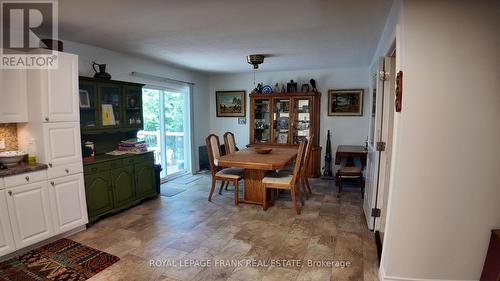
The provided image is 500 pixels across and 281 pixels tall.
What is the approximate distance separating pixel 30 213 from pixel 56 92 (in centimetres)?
119

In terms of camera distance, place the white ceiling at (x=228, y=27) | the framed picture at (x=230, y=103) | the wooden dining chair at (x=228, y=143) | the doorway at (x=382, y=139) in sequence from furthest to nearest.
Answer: the framed picture at (x=230, y=103), the wooden dining chair at (x=228, y=143), the doorway at (x=382, y=139), the white ceiling at (x=228, y=27)

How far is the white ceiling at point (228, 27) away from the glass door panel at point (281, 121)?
1364mm

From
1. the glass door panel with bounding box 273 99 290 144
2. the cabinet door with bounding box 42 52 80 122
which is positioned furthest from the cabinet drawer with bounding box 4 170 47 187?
the glass door panel with bounding box 273 99 290 144

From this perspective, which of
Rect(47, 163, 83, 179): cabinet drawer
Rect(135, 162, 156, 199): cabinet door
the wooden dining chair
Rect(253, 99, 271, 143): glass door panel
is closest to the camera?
Rect(47, 163, 83, 179): cabinet drawer

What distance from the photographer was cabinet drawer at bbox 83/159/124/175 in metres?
3.02

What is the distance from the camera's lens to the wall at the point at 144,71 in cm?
336

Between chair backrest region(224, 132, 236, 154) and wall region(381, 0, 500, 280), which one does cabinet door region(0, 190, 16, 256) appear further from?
wall region(381, 0, 500, 280)

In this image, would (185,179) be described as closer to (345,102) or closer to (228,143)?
(228,143)

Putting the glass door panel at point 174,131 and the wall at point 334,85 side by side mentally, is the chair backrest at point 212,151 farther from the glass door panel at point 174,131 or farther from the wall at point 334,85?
the wall at point 334,85

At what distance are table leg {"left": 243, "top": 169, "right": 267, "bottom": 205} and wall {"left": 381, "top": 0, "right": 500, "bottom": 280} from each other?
203 cm

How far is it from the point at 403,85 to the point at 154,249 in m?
2.55

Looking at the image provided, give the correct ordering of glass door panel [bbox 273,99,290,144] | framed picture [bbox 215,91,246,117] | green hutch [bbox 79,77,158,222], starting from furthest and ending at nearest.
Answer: framed picture [bbox 215,91,246,117], glass door panel [bbox 273,99,290,144], green hutch [bbox 79,77,158,222]

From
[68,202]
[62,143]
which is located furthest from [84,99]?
[68,202]

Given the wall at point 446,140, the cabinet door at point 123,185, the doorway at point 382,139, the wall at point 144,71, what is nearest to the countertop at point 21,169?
the cabinet door at point 123,185
